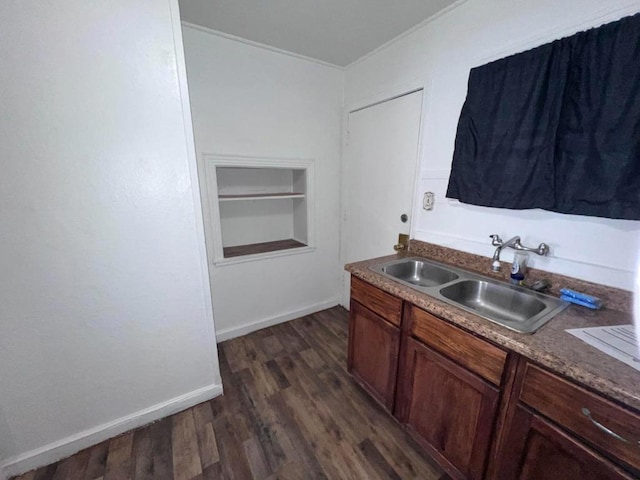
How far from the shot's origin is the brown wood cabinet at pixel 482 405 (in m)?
0.74

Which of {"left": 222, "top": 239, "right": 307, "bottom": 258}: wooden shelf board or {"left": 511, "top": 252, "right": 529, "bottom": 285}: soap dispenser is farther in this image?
{"left": 222, "top": 239, "right": 307, "bottom": 258}: wooden shelf board

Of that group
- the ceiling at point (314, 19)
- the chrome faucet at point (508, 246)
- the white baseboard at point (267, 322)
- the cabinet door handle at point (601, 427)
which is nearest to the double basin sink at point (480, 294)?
the chrome faucet at point (508, 246)

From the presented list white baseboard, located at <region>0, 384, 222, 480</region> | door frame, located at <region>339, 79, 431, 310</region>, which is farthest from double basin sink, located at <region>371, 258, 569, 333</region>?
white baseboard, located at <region>0, 384, 222, 480</region>

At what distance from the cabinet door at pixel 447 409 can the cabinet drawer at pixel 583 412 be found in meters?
0.16

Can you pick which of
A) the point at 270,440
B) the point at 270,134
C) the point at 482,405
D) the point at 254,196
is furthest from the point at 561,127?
the point at 270,440

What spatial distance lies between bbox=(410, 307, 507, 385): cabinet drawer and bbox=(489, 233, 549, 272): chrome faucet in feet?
1.85

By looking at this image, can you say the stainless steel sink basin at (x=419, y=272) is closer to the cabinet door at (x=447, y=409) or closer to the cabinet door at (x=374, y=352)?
the cabinet door at (x=374, y=352)

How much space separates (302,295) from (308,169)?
1.32m

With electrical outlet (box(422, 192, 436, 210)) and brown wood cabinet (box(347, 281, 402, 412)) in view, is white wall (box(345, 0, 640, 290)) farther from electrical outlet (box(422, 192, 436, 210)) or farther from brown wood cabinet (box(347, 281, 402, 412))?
brown wood cabinet (box(347, 281, 402, 412))

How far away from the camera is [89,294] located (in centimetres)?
128

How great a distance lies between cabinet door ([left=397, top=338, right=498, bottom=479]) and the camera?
3.42ft

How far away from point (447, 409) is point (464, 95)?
1.76 meters

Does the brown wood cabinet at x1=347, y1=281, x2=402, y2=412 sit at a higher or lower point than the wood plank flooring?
higher

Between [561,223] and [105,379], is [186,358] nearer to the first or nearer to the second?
[105,379]
